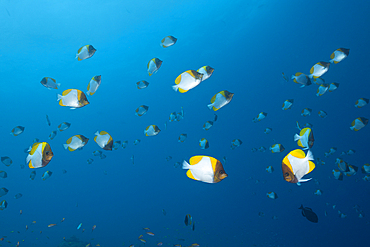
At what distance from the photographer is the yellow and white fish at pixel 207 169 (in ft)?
6.64

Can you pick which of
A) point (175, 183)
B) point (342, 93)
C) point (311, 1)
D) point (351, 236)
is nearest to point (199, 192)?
point (175, 183)

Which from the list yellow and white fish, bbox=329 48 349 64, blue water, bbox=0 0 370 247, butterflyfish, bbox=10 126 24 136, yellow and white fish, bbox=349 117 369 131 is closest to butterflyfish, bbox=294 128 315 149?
yellow and white fish, bbox=329 48 349 64

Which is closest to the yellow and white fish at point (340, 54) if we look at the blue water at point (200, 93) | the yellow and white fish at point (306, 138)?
the yellow and white fish at point (306, 138)

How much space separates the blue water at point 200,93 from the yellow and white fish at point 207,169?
524 inches

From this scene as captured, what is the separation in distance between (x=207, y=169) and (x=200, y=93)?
1439 inches

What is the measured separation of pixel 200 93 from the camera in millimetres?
37938

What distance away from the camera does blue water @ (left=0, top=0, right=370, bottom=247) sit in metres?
22.8

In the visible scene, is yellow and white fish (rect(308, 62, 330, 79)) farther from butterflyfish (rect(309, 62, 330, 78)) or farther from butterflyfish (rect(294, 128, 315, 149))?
butterflyfish (rect(294, 128, 315, 149))

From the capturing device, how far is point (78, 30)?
23.1 metres

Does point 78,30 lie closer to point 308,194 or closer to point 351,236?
point 308,194

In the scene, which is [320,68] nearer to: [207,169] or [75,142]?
[207,169]

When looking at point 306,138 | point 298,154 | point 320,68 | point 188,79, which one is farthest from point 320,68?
point 188,79

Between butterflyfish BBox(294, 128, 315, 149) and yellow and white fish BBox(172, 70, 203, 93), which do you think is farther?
butterflyfish BBox(294, 128, 315, 149)

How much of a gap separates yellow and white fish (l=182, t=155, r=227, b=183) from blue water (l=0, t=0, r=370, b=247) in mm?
13311
